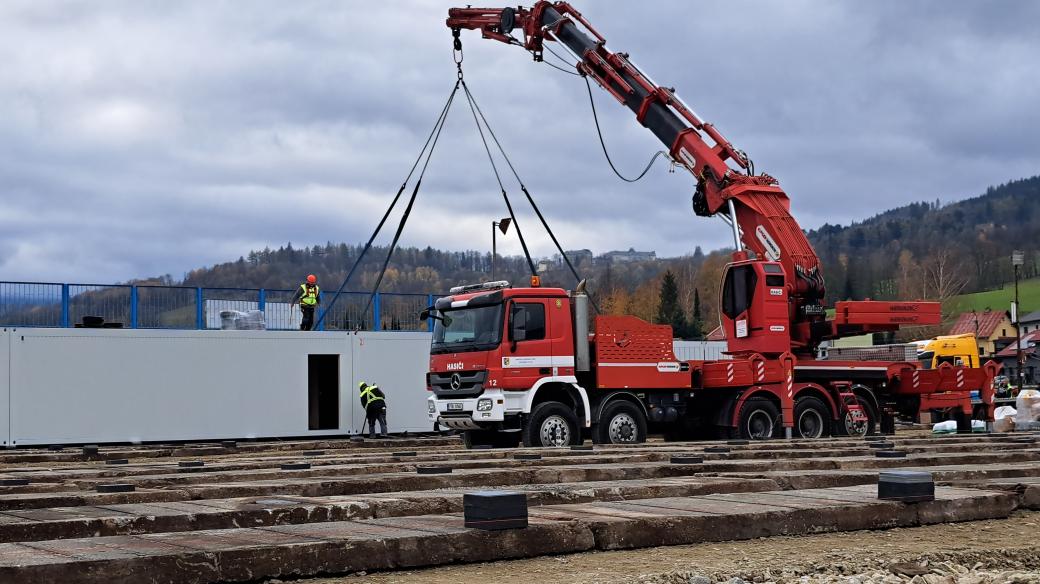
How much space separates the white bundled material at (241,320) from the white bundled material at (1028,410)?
1769 cm

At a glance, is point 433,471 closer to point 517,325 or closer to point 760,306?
point 517,325

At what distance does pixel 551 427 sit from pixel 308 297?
37.0 ft

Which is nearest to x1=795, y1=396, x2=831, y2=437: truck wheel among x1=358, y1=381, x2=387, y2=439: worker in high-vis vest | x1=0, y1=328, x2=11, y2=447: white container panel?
x1=358, y1=381, x2=387, y2=439: worker in high-vis vest

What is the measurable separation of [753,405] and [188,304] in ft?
45.8

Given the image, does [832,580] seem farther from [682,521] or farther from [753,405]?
[753,405]

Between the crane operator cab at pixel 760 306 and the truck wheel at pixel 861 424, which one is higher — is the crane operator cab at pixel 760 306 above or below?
above

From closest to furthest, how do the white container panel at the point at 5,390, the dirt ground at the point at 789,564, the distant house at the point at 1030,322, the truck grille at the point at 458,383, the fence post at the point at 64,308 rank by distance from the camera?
the dirt ground at the point at 789,564
the truck grille at the point at 458,383
the white container panel at the point at 5,390
the fence post at the point at 64,308
the distant house at the point at 1030,322

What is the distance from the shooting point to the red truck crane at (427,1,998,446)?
64.5ft

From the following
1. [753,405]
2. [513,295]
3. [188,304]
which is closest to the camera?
[513,295]

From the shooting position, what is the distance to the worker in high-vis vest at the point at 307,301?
95.7 feet

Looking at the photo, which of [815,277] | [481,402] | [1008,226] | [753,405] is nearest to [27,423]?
[481,402]

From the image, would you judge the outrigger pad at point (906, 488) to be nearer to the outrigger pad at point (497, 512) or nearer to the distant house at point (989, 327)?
the outrigger pad at point (497, 512)

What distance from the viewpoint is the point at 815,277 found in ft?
76.4

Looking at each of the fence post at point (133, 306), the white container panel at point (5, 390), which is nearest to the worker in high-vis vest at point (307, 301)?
the fence post at point (133, 306)
